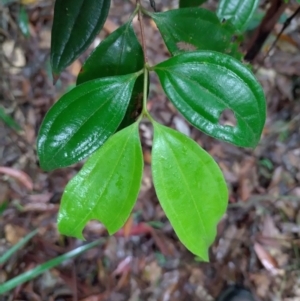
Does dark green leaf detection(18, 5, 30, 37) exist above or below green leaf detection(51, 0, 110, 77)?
below

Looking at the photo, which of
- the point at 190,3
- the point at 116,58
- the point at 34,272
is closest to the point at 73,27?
the point at 116,58

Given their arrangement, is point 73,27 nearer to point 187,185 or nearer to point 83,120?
point 83,120

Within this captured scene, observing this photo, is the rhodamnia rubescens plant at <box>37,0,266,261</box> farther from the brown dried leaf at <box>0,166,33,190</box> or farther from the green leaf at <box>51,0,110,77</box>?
the brown dried leaf at <box>0,166,33,190</box>

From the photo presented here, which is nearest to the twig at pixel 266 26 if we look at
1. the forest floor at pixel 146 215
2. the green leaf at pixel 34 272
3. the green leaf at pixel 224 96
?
the forest floor at pixel 146 215

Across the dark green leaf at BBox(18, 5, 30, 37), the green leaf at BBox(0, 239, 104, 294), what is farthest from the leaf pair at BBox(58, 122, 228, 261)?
the dark green leaf at BBox(18, 5, 30, 37)

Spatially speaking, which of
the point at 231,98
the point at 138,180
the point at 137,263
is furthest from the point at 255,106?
the point at 137,263

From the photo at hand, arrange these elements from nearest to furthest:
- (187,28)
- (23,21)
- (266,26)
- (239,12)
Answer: (187,28), (239,12), (266,26), (23,21)

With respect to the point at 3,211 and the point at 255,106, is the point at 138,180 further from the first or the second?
the point at 3,211
